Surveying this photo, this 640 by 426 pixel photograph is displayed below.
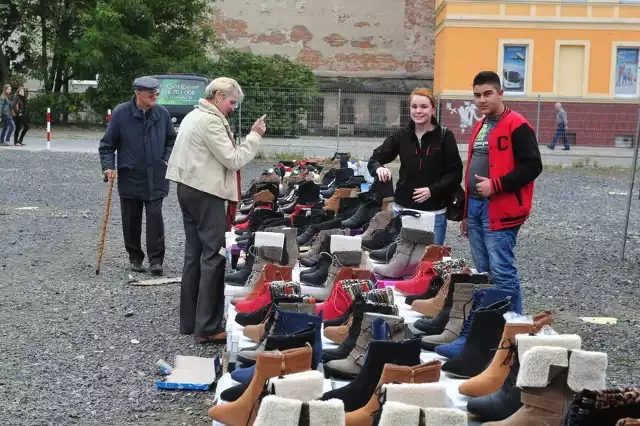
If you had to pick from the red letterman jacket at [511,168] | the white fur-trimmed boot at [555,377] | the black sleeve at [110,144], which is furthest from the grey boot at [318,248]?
the black sleeve at [110,144]

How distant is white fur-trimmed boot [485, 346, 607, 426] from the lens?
3.25m

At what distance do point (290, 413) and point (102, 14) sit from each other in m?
31.9

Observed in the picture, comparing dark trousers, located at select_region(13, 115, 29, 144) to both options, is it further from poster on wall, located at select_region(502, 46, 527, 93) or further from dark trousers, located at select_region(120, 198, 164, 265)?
dark trousers, located at select_region(120, 198, 164, 265)

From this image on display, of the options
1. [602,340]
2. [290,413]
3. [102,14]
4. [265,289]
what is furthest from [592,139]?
[290,413]

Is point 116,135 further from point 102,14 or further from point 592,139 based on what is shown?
point 102,14

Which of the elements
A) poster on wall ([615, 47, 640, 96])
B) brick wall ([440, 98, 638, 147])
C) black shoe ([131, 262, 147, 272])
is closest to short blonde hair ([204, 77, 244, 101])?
black shoe ([131, 262, 147, 272])

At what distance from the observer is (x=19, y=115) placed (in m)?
26.8

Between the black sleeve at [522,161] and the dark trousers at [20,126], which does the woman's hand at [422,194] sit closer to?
the black sleeve at [522,161]

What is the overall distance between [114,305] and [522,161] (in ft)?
12.0

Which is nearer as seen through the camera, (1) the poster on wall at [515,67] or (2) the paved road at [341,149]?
(2) the paved road at [341,149]

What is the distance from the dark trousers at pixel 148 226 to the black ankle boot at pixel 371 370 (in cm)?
558

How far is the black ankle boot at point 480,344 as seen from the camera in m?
3.96

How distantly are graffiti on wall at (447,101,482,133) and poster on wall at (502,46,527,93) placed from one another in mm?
2385

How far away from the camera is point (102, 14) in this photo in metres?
33.2
